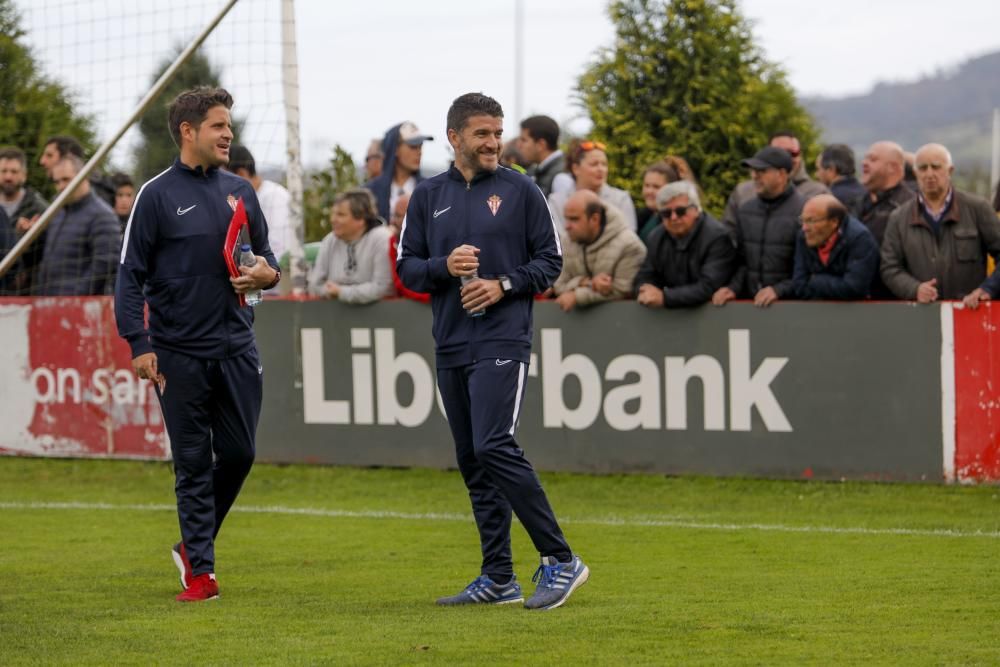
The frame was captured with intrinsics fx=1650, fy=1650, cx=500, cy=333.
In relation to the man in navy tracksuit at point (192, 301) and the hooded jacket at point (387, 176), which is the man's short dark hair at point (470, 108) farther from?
the hooded jacket at point (387, 176)

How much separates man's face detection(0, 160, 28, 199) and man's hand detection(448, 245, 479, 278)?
26.6 ft

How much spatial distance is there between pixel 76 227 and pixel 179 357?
6.24 m

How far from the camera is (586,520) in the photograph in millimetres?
10266

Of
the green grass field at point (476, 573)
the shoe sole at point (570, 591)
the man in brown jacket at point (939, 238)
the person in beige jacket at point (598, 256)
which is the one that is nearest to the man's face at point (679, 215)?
the person in beige jacket at point (598, 256)

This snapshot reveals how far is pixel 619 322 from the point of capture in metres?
11.8

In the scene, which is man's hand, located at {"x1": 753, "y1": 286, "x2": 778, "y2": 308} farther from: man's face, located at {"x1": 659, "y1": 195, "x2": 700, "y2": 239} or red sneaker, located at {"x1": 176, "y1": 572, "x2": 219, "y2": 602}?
red sneaker, located at {"x1": 176, "y1": 572, "x2": 219, "y2": 602}

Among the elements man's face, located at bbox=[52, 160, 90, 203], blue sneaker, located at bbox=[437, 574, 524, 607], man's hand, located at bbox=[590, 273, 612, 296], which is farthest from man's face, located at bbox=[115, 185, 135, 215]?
blue sneaker, located at bbox=[437, 574, 524, 607]

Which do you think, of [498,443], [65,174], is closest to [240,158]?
[65,174]

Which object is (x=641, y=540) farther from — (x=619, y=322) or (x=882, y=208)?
(x=882, y=208)

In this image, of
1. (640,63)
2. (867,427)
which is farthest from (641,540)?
(640,63)

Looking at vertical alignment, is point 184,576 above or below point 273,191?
below

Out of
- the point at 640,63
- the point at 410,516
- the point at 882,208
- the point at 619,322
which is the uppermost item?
the point at 640,63

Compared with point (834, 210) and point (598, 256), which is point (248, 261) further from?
point (834, 210)

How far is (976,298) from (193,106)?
5692mm
